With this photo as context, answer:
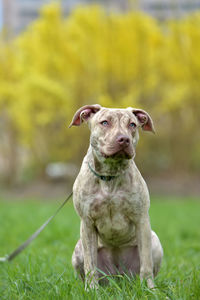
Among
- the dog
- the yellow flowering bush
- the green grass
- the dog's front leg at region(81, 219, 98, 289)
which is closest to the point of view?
the green grass

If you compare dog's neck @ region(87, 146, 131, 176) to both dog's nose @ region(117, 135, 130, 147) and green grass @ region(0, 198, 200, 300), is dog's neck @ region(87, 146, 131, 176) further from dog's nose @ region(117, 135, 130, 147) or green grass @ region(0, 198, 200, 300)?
green grass @ region(0, 198, 200, 300)

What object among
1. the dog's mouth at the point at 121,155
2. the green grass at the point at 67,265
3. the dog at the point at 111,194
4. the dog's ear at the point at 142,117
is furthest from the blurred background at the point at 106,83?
the dog's mouth at the point at 121,155

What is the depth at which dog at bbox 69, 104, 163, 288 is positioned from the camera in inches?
116

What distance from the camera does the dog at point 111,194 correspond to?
2.95 metres

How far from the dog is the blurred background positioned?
11701 millimetres

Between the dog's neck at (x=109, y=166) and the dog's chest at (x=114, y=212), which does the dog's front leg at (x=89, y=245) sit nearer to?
the dog's chest at (x=114, y=212)

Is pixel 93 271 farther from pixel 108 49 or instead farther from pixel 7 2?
pixel 7 2

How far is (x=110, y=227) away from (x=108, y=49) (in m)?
13.1

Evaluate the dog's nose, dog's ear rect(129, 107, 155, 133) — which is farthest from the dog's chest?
dog's ear rect(129, 107, 155, 133)

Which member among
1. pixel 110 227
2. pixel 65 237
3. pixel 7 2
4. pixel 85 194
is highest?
pixel 7 2

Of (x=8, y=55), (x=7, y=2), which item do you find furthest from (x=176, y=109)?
(x=7, y=2)

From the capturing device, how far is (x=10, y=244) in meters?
5.93

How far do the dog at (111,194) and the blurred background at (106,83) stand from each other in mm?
11701

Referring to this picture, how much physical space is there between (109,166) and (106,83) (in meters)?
13.2
